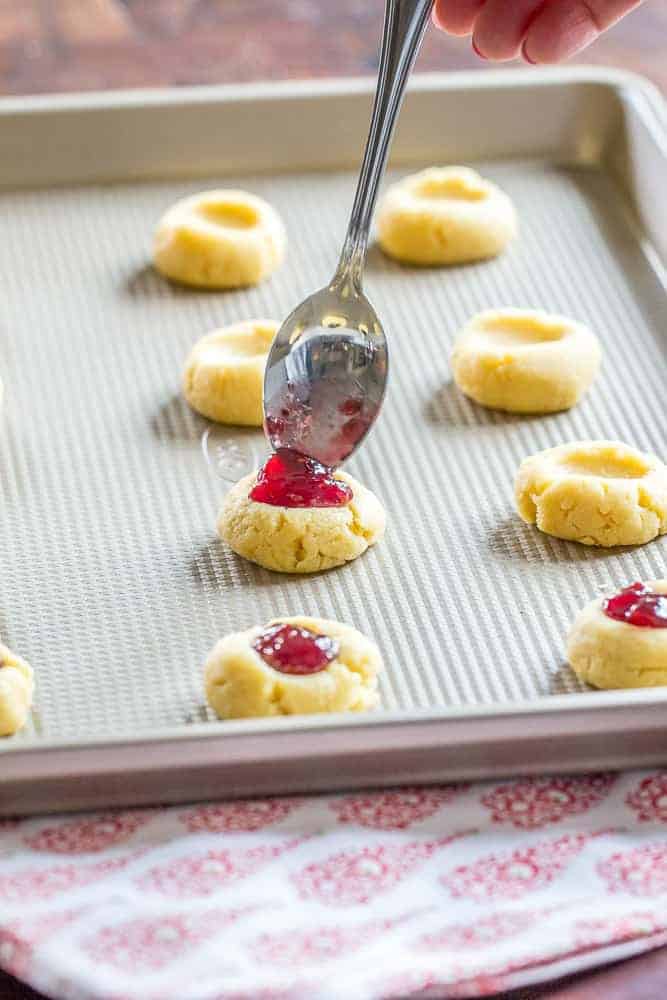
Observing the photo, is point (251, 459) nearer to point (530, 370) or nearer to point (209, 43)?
point (530, 370)

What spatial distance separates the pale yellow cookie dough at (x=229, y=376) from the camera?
247 centimetres

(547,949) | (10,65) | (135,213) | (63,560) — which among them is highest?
(10,65)

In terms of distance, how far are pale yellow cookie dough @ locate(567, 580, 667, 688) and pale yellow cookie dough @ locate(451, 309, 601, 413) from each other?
0.61 metres

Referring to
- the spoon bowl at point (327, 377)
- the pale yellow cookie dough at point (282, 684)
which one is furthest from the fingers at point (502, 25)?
the pale yellow cookie dough at point (282, 684)

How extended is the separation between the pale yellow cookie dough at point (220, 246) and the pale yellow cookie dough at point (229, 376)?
0.26 metres

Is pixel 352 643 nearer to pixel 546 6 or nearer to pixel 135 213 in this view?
pixel 546 6

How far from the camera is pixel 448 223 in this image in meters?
2.88

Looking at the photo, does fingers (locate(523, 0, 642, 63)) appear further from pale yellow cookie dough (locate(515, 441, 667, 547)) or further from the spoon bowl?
pale yellow cookie dough (locate(515, 441, 667, 547))

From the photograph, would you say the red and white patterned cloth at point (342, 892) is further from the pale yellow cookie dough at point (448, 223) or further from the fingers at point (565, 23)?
the pale yellow cookie dough at point (448, 223)

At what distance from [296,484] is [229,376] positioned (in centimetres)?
30

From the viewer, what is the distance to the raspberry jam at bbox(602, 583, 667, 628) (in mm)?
1948

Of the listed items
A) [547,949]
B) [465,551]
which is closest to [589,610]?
[465,551]

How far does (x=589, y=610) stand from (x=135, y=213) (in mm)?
1439

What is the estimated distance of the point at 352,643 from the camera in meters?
1.93
